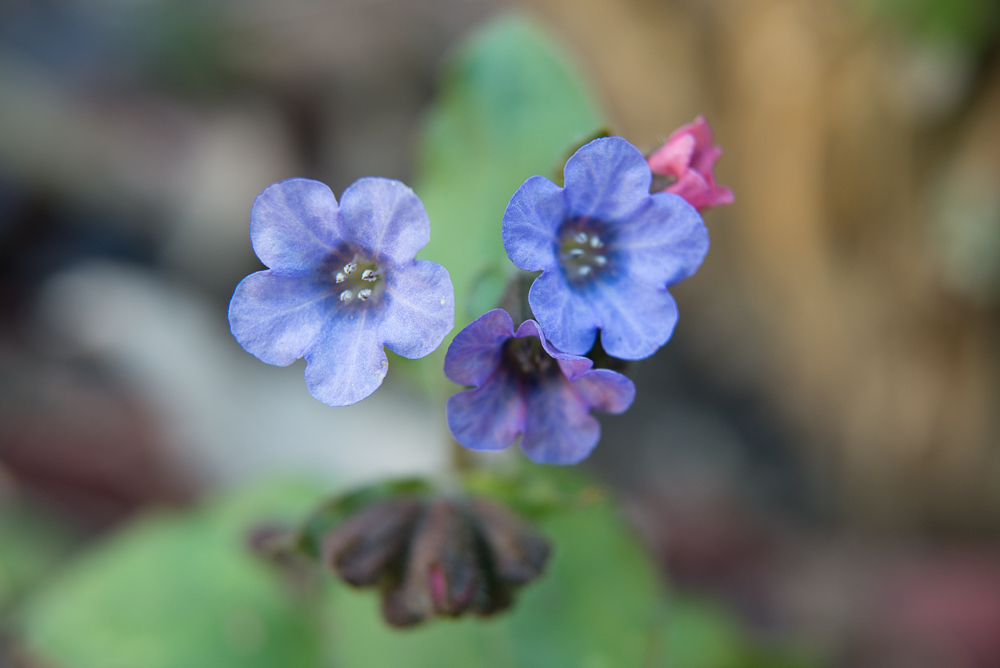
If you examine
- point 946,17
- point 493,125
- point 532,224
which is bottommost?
point 532,224

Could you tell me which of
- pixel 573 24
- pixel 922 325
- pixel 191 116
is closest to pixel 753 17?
pixel 573 24

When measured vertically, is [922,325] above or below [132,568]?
above

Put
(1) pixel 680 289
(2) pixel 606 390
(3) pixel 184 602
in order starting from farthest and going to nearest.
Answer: (1) pixel 680 289 < (3) pixel 184 602 < (2) pixel 606 390

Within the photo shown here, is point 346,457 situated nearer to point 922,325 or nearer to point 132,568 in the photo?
point 132,568

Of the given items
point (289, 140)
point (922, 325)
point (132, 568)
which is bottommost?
point (132, 568)

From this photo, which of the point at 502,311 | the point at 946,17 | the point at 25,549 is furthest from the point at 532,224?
the point at 25,549

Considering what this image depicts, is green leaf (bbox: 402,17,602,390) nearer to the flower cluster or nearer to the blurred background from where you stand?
the flower cluster

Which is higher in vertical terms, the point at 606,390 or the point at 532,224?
the point at 532,224

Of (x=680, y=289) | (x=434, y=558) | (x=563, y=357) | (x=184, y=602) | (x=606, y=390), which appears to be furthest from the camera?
(x=680, y=289)

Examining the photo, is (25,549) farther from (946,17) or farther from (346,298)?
(946,17)
